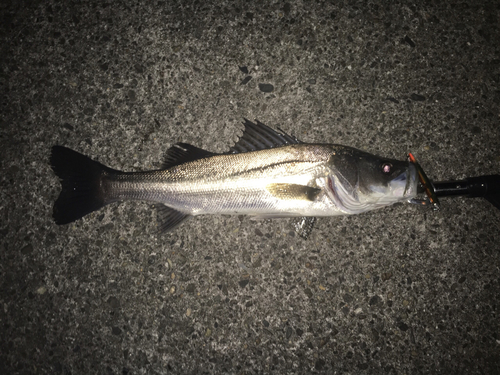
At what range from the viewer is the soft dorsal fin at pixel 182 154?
2438 mm

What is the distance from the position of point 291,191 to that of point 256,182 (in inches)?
11.4

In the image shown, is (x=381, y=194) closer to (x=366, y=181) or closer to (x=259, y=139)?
(x=366, y=181)

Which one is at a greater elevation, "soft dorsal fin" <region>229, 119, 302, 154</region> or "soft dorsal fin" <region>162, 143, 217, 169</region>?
"soft dorsal fin" <region>229, 119, 302, 154</region>

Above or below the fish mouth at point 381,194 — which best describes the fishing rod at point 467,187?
above

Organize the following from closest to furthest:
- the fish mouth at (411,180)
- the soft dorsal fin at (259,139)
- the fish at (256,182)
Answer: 1. the fish mouth at (411,180)
2. the fish at (256,182)
3. the soft dorsal fin at (259,139)

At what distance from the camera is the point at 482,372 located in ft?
8.03

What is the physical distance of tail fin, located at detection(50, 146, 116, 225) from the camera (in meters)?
2.44

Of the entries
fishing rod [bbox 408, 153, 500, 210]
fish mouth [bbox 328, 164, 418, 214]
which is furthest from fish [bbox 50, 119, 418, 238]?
fishing rod [bbox 408, 153, 500, 210]

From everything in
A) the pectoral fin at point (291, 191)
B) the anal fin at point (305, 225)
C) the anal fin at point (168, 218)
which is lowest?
the anal fin at point (168, 218)

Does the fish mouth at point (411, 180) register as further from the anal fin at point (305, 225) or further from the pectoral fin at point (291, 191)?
the anal fin at point (305, 225)

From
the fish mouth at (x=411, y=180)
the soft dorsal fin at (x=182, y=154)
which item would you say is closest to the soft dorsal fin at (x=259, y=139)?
the soft dorsal fin at (x=182, y=154)

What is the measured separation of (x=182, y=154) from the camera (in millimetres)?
2469

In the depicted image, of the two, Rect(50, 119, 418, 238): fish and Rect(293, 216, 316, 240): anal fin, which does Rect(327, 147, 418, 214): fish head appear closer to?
Rect(50, 119, 418, 238): fish

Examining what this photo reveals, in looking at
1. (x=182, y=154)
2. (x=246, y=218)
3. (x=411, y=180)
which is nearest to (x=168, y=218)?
(x=182, y=154)
